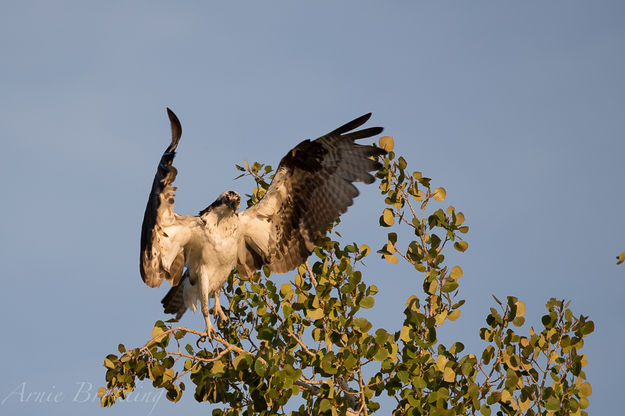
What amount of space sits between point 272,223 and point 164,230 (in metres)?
1.19

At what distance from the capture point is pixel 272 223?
8.20 meters

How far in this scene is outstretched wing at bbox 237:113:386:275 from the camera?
7.87 m

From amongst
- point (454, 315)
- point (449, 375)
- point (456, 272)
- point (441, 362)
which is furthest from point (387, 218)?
point (449, 375)

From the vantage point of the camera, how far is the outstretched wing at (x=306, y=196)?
25.8 feet

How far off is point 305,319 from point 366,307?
840 mm

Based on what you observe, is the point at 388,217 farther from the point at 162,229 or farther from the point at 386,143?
the point at 162,229

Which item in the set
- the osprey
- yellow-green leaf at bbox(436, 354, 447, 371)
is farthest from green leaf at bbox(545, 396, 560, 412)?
the osprey

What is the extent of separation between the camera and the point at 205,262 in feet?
25.9

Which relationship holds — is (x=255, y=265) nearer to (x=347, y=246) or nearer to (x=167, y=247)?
(x=167, y=247)

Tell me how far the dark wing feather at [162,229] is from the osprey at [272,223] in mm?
11

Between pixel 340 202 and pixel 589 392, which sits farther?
pixel 340 202

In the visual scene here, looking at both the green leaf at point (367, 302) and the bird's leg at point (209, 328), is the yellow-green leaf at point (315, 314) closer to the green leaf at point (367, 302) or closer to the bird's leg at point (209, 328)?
the green leaf at point (367, 302)

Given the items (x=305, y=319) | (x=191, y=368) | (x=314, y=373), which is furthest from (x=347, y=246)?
(x=191, y=368)

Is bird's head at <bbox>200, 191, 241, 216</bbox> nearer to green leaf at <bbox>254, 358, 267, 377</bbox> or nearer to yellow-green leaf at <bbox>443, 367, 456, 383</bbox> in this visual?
green leaf at <bbox>254, 358, 267, 377</bbox>
